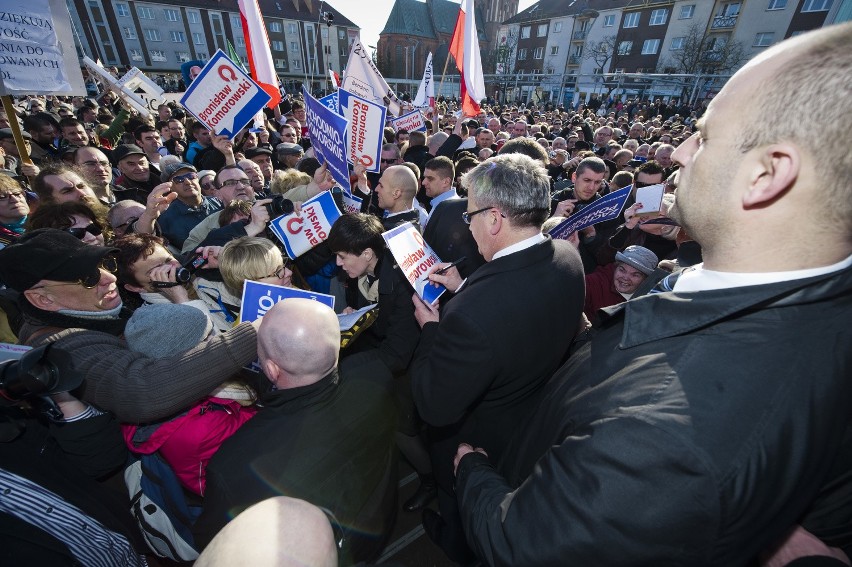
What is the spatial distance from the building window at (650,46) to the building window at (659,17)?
1.57 metres

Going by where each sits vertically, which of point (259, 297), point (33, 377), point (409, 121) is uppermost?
point (409, 121)

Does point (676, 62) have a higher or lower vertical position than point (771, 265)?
higher

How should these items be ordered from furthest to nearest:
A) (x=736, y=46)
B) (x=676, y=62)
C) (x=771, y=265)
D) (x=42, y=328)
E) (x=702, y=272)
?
(x=676, y=62) < (x=736, y=46) < (x=42, y=328) < (x=702, y=272) < (x=771, y=265)

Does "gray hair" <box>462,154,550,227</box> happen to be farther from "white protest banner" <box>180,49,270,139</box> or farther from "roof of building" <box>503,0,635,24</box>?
"roof of building" <box>503,0,635,24</box>

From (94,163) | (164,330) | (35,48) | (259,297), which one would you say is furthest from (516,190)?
(94,163)

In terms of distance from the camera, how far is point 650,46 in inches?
1617

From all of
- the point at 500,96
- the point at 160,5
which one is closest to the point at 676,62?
the point at 500,96

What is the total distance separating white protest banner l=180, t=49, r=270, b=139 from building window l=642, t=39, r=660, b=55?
50.6 metres

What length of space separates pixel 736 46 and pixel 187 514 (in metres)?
49.5

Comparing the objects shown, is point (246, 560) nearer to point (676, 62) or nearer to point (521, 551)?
point (521, 551)

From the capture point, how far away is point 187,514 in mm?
1836

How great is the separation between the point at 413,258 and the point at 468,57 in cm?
713

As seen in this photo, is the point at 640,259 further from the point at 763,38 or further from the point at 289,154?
the point at 763,38

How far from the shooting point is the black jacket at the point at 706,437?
0.79 meters
